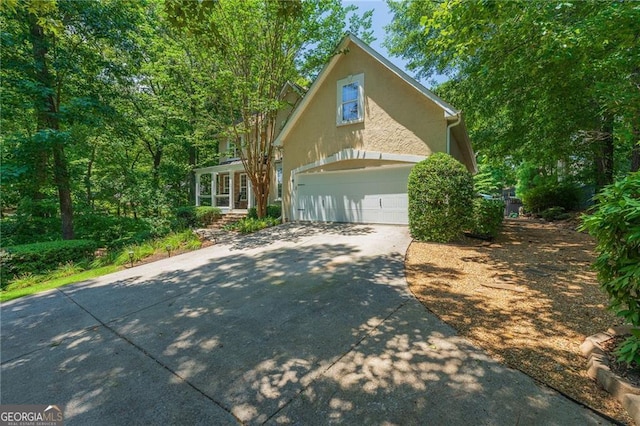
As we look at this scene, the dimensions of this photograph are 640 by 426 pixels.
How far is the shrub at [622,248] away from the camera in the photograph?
2229mm

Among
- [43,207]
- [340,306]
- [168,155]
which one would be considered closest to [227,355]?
[340,306]

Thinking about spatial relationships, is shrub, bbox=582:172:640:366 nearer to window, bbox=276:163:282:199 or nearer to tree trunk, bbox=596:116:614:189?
tree trunk, bbox=596:116:614:189

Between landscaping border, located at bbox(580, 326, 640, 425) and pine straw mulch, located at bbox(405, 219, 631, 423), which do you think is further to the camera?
pine straw mulch, located at bbox(405, 219, 631, 423)

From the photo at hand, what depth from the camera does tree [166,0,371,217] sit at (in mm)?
9539

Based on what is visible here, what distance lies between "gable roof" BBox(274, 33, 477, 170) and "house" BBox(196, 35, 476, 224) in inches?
1.2

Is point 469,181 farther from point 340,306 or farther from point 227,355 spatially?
point 227,355

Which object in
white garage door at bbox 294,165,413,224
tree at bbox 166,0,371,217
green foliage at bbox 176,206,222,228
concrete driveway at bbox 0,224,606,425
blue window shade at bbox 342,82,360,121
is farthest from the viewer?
green foliage at bbox 176,206,222,228

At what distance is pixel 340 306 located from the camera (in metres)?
4.02

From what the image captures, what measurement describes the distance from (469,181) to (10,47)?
14.9m

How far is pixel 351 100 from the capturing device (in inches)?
419

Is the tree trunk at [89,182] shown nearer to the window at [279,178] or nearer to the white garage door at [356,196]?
the window at [279,178]

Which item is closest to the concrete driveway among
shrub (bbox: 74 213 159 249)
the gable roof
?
the gable roof

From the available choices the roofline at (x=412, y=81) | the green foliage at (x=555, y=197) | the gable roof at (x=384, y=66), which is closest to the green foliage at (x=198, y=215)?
the gable roof at (x=384, y=66)

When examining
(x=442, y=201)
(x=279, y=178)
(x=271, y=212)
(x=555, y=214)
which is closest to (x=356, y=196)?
(x=442, y=201)
